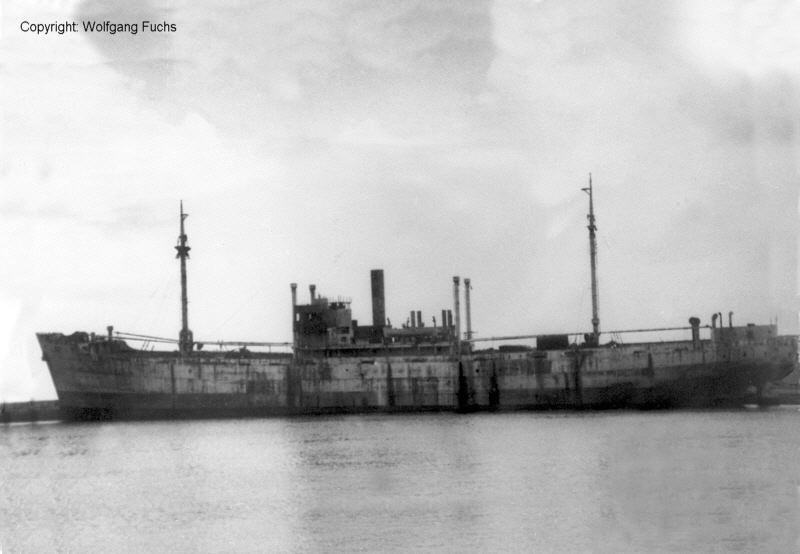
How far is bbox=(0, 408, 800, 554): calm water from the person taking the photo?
23.2 meters

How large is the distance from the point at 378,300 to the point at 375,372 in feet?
12.9

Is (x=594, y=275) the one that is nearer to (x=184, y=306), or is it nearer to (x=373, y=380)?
(x=373, y=380)

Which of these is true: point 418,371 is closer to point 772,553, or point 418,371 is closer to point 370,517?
point 370,517

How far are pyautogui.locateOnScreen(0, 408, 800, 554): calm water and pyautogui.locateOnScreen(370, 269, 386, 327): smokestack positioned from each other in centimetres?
1133

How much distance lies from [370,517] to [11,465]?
1889 cm

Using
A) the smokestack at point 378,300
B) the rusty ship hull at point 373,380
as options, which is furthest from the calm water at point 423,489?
the smokestack at point 378,300

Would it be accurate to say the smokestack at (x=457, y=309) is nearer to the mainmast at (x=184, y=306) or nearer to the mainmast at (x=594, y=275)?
the mainmast at (x=594, y=275)

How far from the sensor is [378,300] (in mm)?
57250

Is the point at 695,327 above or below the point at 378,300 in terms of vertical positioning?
below

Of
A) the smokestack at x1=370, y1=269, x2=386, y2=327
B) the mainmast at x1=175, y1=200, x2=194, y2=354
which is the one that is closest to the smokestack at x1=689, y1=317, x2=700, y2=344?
the smokestack at x1=370, y1=269, x2=386, y2=327

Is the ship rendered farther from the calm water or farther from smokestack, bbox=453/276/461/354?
the calm water

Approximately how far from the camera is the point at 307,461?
36.1 metres

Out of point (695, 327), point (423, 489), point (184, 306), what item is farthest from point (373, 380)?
point (423, 489)

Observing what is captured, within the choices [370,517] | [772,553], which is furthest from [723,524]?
[370,517]
